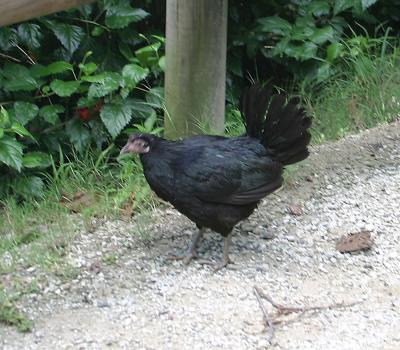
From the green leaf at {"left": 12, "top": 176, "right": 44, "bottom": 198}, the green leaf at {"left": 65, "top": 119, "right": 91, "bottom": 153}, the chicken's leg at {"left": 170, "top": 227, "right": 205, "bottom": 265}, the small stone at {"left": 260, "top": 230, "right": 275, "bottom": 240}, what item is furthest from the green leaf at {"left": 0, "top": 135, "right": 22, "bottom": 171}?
the small stone at {"left": 260, "top": 230, "right": 275, "bottom": 240}

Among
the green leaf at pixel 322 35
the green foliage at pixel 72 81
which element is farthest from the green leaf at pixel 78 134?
the green leaf at pixel 322 35

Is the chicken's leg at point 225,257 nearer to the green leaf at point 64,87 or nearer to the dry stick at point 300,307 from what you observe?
the dry stick at point 300,307

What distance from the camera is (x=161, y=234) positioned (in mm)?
4918

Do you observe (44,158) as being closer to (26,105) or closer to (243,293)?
(26,105)

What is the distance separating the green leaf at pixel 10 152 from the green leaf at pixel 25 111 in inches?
12.2

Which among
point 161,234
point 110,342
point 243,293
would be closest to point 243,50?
point 161,234

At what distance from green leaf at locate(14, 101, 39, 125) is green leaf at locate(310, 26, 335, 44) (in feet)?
7.78

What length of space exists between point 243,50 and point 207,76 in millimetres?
1538

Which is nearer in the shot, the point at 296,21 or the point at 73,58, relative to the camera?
the point at 73,58

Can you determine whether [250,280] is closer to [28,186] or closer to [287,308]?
[287,308]

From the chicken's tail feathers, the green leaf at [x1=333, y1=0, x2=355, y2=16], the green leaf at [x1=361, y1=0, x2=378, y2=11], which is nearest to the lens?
the chicken's tail feathers

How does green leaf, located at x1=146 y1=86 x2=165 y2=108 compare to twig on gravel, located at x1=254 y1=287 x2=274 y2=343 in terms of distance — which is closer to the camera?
twig on gravel, located at x1=254 y1=287 x2=274 y2=343

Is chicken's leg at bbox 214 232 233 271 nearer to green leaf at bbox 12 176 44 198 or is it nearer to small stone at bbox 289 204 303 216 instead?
small stone at bbox 289 204 303 216

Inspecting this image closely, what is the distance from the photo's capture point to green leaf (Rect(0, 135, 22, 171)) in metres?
5.32
